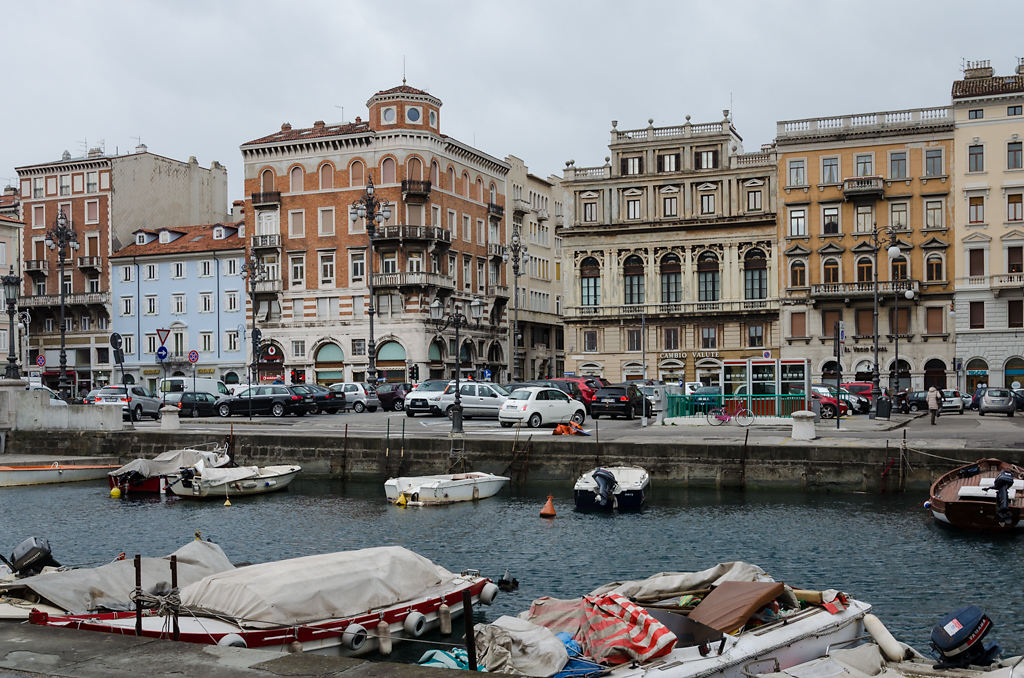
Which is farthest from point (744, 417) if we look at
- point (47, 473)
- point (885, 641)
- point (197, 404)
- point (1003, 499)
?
point (885, 641)

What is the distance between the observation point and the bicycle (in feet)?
138

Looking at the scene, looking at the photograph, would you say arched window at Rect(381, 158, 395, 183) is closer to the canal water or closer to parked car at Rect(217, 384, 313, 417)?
parked car at Rect(217, 384, 313, 417)

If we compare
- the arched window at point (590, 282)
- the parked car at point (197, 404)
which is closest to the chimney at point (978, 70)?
the arched window at point (590, 282)

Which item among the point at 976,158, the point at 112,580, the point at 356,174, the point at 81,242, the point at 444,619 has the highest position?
the point at 356,174

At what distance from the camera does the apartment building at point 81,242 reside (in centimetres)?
9194

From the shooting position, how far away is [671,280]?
81.9m

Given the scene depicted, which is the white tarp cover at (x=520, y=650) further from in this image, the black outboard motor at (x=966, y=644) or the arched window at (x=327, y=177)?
the arched window at (x=327, y=177)

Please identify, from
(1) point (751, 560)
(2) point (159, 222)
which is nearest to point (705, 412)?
(1) point (751, 560)

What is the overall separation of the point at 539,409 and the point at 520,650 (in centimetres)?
3085

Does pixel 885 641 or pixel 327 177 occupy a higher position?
pixel 327 177

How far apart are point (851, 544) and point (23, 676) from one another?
18.8 metres

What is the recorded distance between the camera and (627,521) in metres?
28.0

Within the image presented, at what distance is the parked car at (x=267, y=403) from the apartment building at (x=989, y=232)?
45060 millimetres

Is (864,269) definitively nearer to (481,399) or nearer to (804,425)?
(481,399)
